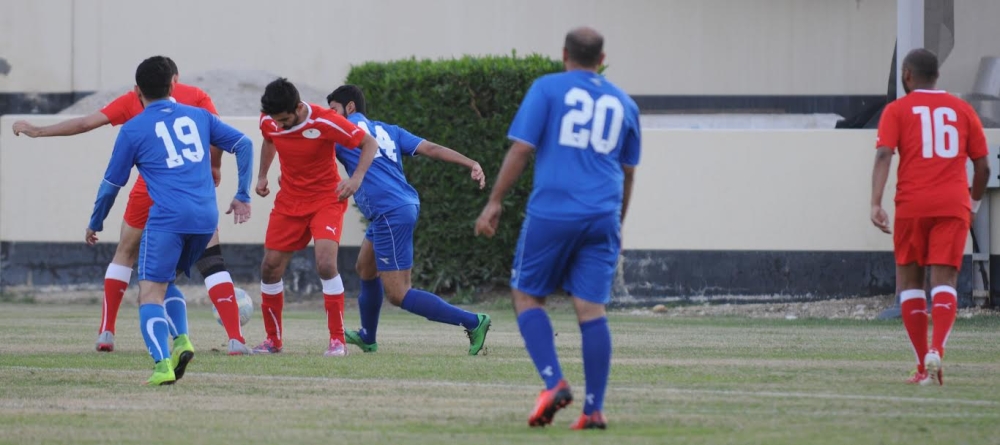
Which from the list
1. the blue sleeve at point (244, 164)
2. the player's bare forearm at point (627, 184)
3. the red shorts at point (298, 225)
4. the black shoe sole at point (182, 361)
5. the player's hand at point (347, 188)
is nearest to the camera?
the player's bare forearm at point (627, 184)

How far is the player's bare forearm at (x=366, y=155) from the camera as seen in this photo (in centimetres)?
977

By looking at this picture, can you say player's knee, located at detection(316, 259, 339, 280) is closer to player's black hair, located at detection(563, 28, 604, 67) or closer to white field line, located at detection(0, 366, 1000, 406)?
white field line, located at detection(0, 366, 1000, 406)

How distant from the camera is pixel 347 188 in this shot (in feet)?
31.5

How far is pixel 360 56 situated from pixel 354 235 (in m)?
4.26

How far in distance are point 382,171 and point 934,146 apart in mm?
3943

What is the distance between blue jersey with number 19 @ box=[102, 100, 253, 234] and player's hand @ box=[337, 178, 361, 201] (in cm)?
99

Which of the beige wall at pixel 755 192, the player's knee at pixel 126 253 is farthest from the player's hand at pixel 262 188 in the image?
the beige wall at pixel 755 192

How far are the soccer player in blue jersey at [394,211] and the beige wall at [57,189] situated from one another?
8258 millimetres

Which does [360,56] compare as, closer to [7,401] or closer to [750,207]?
[750,207]

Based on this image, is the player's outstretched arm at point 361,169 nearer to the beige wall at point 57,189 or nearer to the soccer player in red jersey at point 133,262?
the soccer player in red jersey at point 133,262

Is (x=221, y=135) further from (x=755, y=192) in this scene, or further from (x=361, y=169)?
(x=755, y=192)

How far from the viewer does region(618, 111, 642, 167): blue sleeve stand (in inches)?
266

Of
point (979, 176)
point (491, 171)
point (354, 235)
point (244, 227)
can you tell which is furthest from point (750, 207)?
point (979, 176)

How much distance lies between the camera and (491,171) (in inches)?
696
